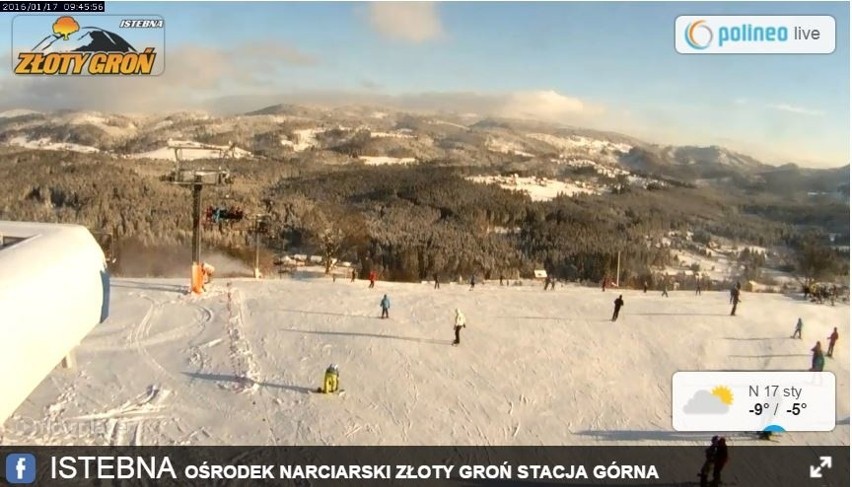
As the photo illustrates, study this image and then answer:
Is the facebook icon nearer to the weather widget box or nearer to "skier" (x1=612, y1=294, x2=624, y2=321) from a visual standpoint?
the weather widget box

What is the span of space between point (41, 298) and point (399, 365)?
20.5 feet

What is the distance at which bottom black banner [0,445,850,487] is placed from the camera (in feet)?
23.5

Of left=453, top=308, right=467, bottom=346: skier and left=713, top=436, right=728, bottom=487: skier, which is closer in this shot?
left=713, top=436, right=728, bottom=487: skier

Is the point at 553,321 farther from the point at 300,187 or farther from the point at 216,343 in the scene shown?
the point at 300,187

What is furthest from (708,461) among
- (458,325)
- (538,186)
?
(538,186)

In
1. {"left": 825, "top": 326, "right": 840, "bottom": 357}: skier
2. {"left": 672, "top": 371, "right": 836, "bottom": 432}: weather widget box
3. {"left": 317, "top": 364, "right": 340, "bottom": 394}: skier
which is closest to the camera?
{"left": 672, "top": 371, "right": 836, "bottom": 432}: weather widget box

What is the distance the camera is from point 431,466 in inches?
320

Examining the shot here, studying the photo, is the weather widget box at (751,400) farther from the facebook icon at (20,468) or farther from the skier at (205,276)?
the skier at (205,276)

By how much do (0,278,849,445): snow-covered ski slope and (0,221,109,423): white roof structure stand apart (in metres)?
1.46

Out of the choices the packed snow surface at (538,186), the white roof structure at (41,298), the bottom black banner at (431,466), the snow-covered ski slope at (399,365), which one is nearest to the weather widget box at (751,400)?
the bottom black banner at (431,466)

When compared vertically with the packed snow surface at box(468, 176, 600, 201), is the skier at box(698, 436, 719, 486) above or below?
below

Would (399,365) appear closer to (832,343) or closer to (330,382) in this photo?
(330,382)

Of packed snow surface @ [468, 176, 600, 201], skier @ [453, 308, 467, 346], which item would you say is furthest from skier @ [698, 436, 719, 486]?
→ packed snow surface @ [468, 176, 600, 201]

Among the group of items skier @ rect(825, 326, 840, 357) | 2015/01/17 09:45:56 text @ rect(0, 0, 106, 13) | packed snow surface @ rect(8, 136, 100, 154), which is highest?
packed snow surface @ rect(8, 136, 100, 154)
